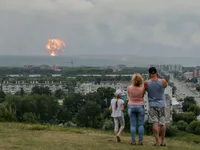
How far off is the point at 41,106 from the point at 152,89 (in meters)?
27.2

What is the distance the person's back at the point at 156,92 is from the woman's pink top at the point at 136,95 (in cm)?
12

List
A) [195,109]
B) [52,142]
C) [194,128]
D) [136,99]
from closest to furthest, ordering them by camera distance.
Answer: [136,99], [52,142], [194,128], [195,109]

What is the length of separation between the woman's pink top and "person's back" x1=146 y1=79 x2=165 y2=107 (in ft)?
0.39

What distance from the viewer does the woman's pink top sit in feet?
20.5

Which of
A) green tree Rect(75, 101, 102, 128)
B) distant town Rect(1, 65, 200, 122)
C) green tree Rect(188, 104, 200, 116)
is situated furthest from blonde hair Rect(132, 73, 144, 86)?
green tree Rect(188, 104, 200, 116)

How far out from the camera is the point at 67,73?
398ft

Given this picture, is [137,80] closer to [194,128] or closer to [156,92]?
[156,92]

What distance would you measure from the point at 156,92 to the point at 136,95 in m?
0.32

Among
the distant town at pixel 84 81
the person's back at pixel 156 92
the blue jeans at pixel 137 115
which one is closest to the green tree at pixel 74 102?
the distant town at pixel 84 81

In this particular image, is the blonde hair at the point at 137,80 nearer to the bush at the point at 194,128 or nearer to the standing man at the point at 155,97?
the standing man at the point at 155,97

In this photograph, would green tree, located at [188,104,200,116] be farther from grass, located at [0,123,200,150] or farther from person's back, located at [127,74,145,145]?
person's back, located at [127,74,145,145]

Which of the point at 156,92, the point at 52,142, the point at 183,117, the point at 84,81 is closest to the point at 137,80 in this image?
the point at 156,92

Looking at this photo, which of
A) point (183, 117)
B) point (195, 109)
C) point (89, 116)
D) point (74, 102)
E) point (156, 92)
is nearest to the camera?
point (156, 92)

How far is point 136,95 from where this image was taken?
20.6 ft
